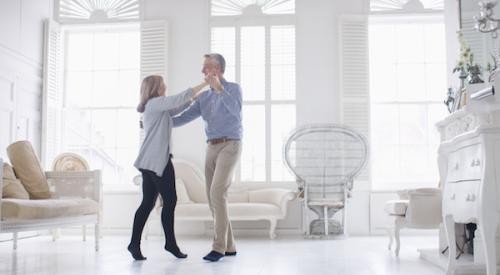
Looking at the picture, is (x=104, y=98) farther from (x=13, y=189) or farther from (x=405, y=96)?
(x=405, y=96)

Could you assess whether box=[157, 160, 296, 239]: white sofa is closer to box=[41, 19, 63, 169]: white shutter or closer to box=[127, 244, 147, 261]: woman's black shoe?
box=[41, 19, 63, 169]: white shutter

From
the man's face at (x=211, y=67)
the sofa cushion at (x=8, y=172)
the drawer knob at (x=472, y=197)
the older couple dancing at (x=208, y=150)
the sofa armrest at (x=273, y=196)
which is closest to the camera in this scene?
the drawer knob at (x=472, y=197)

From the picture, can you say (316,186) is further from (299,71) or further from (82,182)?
(82,182)

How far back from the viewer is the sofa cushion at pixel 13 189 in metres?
4.18

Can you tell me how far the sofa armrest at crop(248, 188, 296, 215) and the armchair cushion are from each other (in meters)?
2.64

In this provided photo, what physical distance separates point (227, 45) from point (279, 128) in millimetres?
1234

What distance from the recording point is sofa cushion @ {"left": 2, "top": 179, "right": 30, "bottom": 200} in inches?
164

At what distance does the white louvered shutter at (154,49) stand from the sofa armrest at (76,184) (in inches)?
59.9

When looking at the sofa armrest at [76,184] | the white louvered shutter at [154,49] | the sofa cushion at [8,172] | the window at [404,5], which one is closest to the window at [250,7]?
the white louvered shutter at [154,49]

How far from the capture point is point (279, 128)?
21.7 feet

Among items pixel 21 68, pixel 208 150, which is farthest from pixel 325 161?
pixel 21 68

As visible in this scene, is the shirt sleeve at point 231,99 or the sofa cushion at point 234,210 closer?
the shirt sleeve at point 231,99

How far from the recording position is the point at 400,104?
6746 millimetres

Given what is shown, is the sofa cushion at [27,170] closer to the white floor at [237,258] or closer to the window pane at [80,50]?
the white floor at [237,258]
